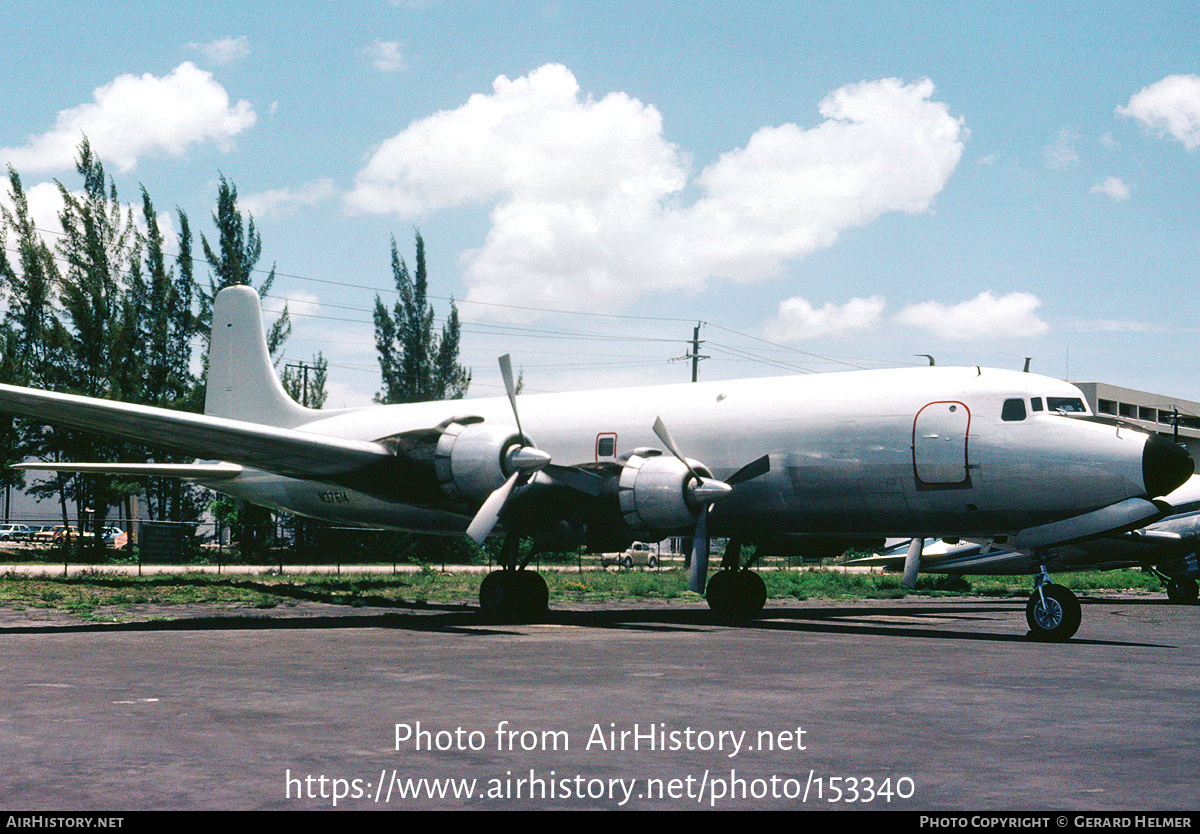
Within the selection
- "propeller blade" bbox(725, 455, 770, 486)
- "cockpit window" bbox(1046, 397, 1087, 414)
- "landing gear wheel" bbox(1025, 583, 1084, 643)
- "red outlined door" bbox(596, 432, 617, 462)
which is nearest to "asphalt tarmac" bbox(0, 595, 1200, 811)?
"landing gear wheel" bbox(1025, 583, 1084, 643)

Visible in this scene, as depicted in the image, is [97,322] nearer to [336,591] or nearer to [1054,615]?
[336,591]

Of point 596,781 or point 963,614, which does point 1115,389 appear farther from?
point 596,781

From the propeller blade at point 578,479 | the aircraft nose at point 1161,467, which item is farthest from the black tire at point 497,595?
the aircraft nose at point 1161,467

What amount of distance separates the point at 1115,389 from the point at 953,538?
9817 cm

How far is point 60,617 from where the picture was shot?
17219 millimetres

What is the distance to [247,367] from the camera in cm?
2523

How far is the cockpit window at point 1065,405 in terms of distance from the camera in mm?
16016

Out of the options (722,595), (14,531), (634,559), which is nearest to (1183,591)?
(722,595)

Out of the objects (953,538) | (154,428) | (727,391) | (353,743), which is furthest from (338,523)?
(353,743)

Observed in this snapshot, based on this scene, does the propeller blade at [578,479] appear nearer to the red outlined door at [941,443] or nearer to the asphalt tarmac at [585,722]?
the asphalt tarmac at [585,722]

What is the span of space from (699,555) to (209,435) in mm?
8198

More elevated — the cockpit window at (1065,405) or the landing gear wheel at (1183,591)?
the cockpit window at (1065,405)

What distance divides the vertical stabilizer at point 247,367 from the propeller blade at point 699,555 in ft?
38.7

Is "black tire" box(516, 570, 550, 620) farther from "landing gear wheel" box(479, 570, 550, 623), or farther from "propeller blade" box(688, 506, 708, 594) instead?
"propeller blade" box(688, 506, 708, 594)
